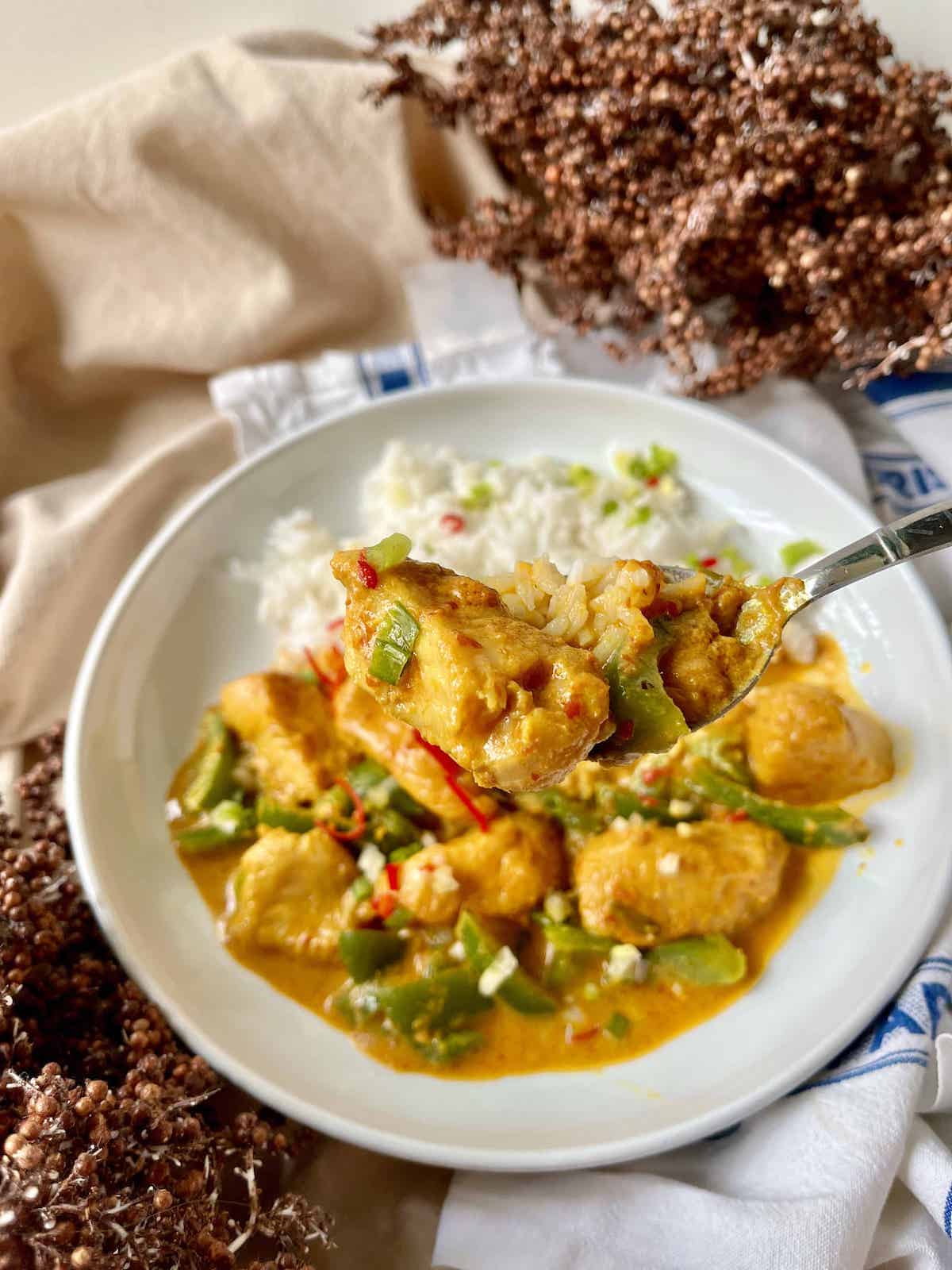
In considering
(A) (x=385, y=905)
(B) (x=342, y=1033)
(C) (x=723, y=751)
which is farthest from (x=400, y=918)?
(C) (x=723, y=751)

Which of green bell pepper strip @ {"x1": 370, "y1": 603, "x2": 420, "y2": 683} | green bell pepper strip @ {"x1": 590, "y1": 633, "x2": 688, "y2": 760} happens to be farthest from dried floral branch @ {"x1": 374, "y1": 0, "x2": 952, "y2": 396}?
green bell pepper strip @ {"x1": 370, "y1": 603, "x2": 420, "y2": 683}

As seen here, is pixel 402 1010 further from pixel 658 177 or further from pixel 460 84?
pixel 460 84

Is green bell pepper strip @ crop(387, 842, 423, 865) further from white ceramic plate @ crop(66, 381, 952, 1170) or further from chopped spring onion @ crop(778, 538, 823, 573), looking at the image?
chopped spring onion @ crop(778, 538, 823, 573)

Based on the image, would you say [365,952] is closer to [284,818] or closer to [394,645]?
[284,818]

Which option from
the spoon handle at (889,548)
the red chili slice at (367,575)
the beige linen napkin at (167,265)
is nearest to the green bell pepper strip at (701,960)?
the spoon handle at (889,548)

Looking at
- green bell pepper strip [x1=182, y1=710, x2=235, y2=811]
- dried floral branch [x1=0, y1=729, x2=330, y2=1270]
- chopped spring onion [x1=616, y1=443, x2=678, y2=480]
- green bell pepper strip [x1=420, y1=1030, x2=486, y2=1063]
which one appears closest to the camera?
dried floral branch [x1=0, y1=729, x2=330, y2=1270]
